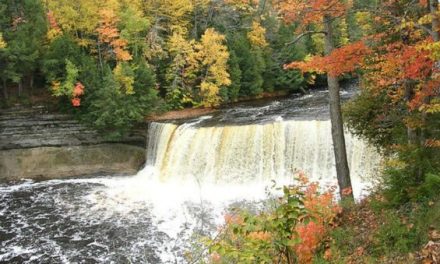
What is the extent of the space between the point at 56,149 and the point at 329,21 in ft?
51.9

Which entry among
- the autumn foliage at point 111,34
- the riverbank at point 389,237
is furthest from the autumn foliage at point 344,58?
the autumn foliage at point 111,34

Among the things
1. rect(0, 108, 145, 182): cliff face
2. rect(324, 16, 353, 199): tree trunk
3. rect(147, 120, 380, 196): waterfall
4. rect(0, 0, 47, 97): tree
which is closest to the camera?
rect(324, 16, 353, 199): tree trunk

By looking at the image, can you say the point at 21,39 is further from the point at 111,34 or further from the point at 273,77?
the point at 273,77

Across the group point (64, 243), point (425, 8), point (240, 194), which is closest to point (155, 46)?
point (240, 194)

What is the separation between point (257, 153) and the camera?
17891 millimetres

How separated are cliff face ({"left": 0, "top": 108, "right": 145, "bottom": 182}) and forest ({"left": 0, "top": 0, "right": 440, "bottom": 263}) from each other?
734 mm

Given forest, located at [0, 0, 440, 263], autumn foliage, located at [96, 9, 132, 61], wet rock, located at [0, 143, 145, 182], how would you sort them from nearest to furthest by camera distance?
forest, located at [0, 0, 440, 263]
wet rock, located at [0, 143, 145, 182]
autumn foliage, located at [96, 9, 132, 61]

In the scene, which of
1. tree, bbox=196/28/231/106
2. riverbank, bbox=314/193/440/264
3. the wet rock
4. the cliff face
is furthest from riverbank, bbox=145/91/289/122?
riverbank, bbox=314/193/440/264

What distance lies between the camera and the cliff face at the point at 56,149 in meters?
20.3

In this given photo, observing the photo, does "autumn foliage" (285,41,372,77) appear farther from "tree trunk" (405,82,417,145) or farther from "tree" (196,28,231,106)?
"tree" (196,28,231,106)

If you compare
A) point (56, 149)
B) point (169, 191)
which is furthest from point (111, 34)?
point (169, 191)

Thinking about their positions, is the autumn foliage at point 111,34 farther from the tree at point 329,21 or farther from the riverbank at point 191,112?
the tree at point 329,21

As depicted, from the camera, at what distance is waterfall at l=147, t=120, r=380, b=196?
16.5m

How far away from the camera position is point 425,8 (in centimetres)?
757
